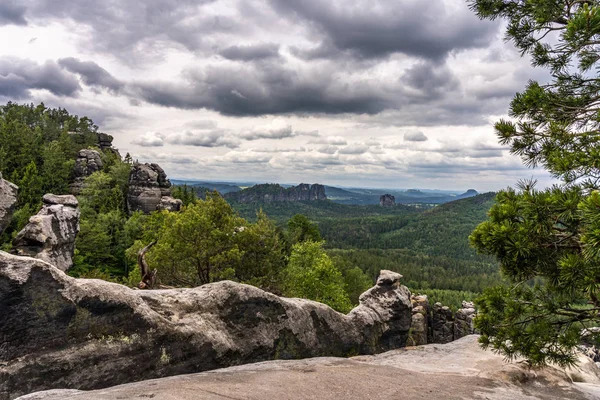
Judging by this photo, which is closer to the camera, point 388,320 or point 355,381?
point 355,381

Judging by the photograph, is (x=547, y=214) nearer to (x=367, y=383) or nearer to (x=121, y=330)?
(x=367, y=383)

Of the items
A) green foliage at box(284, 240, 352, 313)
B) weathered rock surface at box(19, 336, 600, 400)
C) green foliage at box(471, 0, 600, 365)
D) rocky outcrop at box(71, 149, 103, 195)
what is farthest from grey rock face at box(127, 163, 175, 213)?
green foliage at box(471, 0, 600, 365)

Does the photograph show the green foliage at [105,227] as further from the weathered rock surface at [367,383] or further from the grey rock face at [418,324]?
the grey rock face at [418,324]

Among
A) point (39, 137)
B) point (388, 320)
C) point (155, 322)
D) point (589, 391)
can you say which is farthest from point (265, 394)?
point (39, 137)

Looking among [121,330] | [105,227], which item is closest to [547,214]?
[121,330]

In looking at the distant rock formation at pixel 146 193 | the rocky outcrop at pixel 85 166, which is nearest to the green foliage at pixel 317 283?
the distant rock formation at pixel 146 193

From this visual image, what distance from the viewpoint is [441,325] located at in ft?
160

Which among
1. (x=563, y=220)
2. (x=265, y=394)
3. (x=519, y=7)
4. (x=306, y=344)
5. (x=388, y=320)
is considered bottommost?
(x=388, y=320)

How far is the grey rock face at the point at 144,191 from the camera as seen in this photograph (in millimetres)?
62562

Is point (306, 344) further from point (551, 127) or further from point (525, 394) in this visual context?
point (551, 127)

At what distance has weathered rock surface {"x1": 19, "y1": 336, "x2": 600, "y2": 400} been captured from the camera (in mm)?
7543

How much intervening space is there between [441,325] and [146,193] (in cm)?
5681

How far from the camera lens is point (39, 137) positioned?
73.4 m

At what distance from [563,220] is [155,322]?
11793mm
